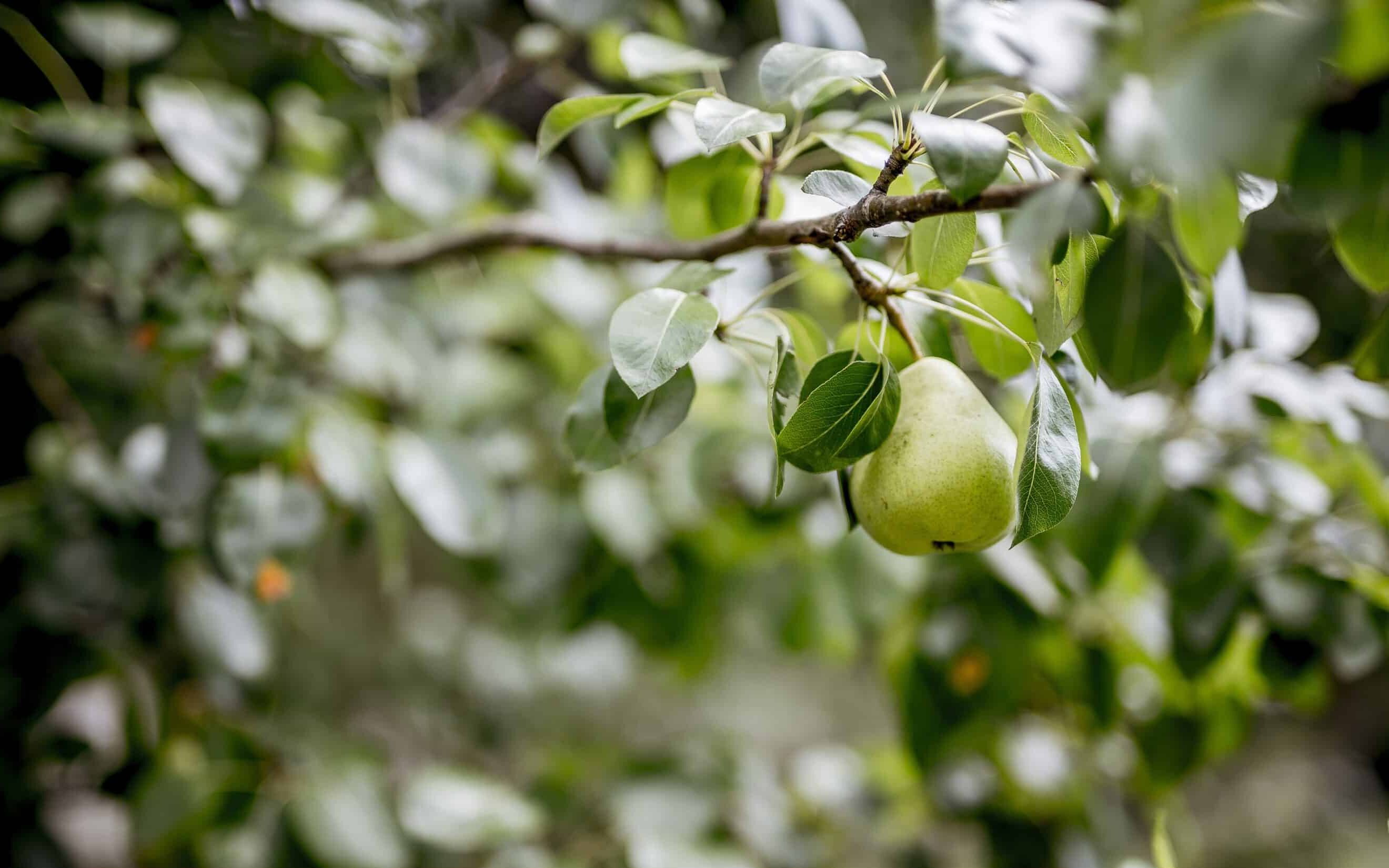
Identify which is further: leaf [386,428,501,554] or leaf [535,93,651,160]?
leaf [386,428,501,554]

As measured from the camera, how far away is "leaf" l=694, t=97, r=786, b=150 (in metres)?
0.32

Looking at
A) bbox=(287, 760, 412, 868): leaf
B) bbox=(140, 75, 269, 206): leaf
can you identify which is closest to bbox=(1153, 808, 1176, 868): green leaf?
bbox=(287, 760, 412, 868): leaf

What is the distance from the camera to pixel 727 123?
33 cm

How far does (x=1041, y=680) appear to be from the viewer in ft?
3.13

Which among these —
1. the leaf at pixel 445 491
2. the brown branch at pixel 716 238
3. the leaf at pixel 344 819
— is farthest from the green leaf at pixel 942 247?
the leaf at pixel 344 819

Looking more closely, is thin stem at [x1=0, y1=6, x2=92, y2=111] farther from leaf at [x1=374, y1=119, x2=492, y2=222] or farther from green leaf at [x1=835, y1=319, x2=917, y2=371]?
green leaf at [x1=835, y1=319, x2=917, y2=371]

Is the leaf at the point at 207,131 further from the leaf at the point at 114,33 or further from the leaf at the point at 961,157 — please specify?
the leaf at the point at 961,157

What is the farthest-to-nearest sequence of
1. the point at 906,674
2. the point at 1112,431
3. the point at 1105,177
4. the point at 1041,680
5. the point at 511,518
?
the point at 1041,680 → the point at 511,518 → the point at 906,674 → the point at 1112,431 → the point at 1105,177

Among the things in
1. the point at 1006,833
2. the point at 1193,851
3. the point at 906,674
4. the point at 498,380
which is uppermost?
the point at 498,380

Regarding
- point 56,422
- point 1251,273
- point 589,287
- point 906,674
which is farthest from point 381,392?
point 1251,273

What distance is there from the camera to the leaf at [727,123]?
12.6 inches

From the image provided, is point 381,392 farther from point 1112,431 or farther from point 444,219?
point 1112,431

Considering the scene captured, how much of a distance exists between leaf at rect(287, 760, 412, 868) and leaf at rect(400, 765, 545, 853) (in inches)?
1.0

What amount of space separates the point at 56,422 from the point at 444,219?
1.61ft
